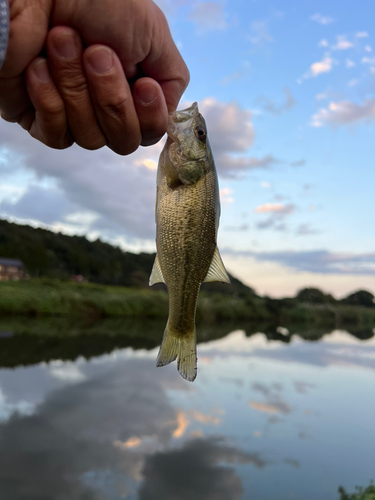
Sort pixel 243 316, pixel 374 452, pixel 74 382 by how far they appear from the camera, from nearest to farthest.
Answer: pixel 374 452
pixel 74 382
pixel 243 316

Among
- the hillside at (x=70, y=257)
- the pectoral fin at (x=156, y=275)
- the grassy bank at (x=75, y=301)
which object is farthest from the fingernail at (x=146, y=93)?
the hillside at (x=70, y=257)

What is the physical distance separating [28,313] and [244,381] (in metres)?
18.5

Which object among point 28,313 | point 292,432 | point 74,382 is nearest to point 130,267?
point 28,313

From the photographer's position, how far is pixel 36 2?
201 cm

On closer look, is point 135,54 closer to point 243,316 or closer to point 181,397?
point 181,397

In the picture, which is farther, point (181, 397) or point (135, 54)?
point (181, 397)

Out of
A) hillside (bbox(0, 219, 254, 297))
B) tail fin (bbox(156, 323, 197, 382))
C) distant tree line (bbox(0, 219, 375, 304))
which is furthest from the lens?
hillside (bbox(0, 219, 254, 297))

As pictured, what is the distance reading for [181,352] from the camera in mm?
2523

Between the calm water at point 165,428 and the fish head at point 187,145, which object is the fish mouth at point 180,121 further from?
the calm water at point 165,428

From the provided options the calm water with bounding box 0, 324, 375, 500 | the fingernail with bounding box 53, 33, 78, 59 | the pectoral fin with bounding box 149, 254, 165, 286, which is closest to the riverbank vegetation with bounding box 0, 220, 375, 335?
the calm water with bounding box 0, 324, 375, 500

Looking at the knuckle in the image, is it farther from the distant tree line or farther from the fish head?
the distant tree line

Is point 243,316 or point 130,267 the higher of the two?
point 130,267

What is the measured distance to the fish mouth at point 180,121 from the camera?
2678 millimetres

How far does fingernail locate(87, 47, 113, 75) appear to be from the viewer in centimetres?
213
